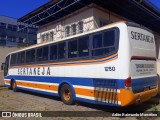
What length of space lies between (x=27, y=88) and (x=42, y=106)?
14.6 ft

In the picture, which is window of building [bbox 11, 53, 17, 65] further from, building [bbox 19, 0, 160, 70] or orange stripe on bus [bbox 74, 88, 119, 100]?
orange stripe on bus [bbox 74, 88, 119, 100]

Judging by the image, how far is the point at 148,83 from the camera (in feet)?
27.9

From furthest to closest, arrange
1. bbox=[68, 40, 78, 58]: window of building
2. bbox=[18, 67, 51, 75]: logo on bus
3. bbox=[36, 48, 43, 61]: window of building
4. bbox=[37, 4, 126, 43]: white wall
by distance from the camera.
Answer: bbox=[37, 4, 126, 43]: white wall, bbox=[36, 48, 43, 61]: window of building, bbox=[18, 67, 51, 75]: logo on bus, bbox=[68, 40, 78, 58]: window of building

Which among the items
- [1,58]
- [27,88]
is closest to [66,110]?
[27,88]

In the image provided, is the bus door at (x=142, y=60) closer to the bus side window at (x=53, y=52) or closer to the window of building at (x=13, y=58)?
the bus side window at (x=53, y=52)

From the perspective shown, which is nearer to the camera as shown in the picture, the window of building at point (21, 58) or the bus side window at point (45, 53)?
the bus side window at point (45, 53)

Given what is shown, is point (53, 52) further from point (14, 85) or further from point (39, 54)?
point (14, 85)

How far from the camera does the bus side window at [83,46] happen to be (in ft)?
29.6

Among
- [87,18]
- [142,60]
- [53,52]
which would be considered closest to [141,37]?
[142,60]

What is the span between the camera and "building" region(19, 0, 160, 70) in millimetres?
15891

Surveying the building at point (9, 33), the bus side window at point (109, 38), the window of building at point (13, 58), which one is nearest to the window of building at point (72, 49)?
the bus side window at point (109, 38)

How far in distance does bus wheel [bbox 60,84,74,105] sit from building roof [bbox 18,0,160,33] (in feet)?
24.7

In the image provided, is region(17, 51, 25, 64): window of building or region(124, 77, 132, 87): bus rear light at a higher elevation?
region(17, 51, 25, 64): window of building

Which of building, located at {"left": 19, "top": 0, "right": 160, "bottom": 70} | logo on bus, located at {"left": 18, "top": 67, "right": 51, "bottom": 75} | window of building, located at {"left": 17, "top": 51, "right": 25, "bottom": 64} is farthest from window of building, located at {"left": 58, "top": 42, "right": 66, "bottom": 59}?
building, located at {"left": 19, "top": 0, "right": 160, "bottom": 70}
